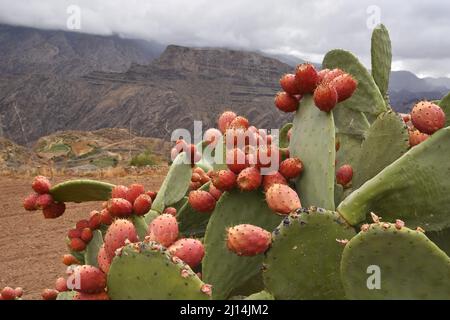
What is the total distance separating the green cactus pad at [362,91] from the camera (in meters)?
2.40

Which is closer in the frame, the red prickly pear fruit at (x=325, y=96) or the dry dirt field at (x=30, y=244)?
the red prickly pear fruit at (x=325, y=96)

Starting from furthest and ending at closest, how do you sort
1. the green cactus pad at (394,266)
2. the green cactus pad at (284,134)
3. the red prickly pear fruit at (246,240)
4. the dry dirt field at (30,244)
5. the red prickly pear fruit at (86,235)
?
the dry dirt field at (30,244)
the green cactus pad at (284,134)
the red prickly pear fruit at (86,235)
the red prickly pear fruit at (246,240)
the green cactus pad at (394,266)

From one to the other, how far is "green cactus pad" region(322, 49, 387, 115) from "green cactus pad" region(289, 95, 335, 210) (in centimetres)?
61

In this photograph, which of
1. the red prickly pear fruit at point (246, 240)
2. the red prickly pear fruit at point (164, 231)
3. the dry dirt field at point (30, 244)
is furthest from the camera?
the dry dirt field at point (30, 244)

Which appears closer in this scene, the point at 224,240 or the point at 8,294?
the point at 224,240

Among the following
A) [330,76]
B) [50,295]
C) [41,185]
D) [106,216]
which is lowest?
[50,295]

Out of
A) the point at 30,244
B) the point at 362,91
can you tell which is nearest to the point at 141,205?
the point at 362,91

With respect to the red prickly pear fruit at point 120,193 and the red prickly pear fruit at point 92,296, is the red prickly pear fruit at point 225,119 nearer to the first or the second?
the red prickly pear fruit at point 120,193

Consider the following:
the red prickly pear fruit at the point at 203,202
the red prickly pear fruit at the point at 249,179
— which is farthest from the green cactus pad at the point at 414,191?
the red prickly pear fruit at the point at 203,202

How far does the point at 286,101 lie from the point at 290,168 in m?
0.26

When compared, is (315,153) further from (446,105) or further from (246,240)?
(446,105)

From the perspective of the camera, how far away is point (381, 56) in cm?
264

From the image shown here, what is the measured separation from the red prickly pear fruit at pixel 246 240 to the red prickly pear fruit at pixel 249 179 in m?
0.23
